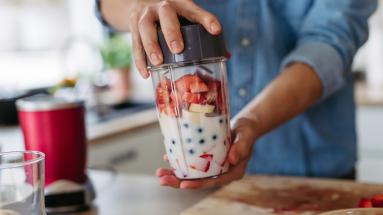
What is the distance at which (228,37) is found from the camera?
112 cm

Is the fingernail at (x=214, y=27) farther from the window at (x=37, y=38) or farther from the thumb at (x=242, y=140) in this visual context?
the window at (x=37, y=38)

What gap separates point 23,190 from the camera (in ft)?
2.25

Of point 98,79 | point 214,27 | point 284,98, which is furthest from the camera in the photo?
point 98,79

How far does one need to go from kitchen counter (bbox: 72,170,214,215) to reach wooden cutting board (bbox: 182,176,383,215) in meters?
0.08

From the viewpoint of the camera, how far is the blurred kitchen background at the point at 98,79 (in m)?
1.92

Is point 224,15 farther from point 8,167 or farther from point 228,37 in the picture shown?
point 8,167

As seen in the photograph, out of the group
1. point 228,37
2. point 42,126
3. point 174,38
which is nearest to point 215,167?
point 174,38

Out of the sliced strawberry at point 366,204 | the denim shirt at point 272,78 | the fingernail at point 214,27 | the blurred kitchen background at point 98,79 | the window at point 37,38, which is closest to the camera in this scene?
the fingernail at point 214,27

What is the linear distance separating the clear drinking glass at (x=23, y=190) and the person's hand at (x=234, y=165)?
6.2 inches

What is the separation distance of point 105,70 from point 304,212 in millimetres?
1923

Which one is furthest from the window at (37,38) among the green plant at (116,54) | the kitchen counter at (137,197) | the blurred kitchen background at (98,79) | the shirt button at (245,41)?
the shirt button at (245,41)

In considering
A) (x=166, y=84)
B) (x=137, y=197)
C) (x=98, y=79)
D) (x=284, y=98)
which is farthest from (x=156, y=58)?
(x=98, y=79)

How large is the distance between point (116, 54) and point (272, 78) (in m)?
1.52

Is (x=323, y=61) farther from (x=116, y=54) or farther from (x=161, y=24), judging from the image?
(x=116, y=54)
